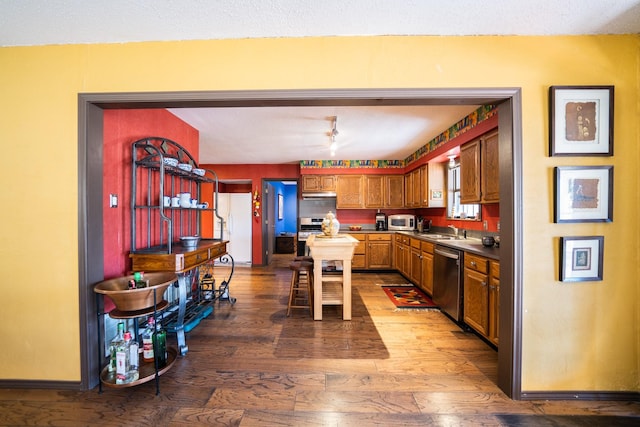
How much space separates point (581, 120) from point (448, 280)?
6.46 ft

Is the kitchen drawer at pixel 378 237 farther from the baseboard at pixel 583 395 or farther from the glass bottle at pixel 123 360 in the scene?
the glass bottle at pixel 123 360

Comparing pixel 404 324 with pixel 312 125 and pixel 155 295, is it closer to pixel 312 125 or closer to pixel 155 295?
pixel 155 295

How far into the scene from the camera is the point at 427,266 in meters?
3.75

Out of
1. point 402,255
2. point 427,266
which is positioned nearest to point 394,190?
point 402,255

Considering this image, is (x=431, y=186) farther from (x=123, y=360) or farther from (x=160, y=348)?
(x=123, y=360)

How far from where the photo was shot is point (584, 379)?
1754 millimetres

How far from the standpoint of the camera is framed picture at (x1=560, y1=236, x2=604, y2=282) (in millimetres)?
1713

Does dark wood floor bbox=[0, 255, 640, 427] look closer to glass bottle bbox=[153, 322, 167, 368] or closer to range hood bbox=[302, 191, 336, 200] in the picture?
glass bottle bbox=[153, 322, 167, 368]

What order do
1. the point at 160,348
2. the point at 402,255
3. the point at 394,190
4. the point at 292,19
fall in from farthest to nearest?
the point at 394,190
the point at 402,255
the point at 160,348
the point at 292,19

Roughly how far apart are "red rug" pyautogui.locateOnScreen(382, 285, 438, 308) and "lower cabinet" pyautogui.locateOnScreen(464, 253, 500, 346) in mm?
797

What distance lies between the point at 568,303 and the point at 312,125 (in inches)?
125

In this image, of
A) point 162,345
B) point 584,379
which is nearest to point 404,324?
point 584,379

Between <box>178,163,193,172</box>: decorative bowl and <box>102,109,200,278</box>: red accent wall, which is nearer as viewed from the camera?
<box>102,109,200,278</box>: red accent wall

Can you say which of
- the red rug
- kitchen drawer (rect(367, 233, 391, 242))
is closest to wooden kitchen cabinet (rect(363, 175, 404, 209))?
kitchen drawer (rect(367, 233, 391, 242))
